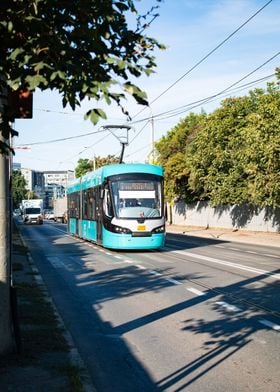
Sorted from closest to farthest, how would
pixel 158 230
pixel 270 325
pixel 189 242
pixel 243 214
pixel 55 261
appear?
pixel 270 325
pixel 55 261
pixel 158 230
pixel 189 242
pixel 243 214

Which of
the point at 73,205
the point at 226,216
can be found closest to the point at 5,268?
the point at 73,205

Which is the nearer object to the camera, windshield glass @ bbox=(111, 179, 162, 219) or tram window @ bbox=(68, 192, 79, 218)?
windshield glass @ bbox=(111, 179, 162, 219)

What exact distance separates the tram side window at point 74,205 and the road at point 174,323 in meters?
12.4

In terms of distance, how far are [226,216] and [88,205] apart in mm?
20337

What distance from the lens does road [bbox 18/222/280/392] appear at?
18.6ft

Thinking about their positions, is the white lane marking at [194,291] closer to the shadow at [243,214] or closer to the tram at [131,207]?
the tram at [131,207]

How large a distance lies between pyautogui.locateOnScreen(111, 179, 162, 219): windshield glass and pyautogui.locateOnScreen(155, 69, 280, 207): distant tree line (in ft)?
27.1

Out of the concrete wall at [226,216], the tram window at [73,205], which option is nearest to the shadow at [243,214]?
the concrete wall at [226,216]

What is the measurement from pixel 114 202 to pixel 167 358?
13532 millimetres

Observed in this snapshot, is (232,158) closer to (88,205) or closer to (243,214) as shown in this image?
(243,214)

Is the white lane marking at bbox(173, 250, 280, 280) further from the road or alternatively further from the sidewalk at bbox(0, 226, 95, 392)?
the sidewalk at bbox(0, 226, 95, 392)

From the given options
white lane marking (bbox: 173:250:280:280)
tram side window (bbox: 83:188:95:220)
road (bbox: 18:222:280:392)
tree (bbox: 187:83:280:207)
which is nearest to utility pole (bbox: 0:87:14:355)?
road (bbox: 18:222:280:392)

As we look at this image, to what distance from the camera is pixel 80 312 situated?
9172 mm

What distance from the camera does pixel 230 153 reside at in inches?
1480
